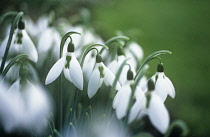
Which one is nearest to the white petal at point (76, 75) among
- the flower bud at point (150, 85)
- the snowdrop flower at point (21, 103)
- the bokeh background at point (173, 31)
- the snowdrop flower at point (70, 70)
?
the snowdrop flower at point (70, 70)

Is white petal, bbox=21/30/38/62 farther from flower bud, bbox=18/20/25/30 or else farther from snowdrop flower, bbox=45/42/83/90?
snowdrop flower, bbox=45/42/83/90

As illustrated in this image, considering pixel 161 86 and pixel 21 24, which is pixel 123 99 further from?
pixel 21 24

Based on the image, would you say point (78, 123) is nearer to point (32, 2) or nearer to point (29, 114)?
point (29, 114)

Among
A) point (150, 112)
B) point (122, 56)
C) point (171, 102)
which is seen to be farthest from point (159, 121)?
point (171, 102)

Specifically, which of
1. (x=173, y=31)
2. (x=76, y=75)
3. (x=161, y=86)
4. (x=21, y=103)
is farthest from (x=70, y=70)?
(x=173, y=31)

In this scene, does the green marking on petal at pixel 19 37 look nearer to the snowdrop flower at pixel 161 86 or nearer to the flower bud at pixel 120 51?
the flower bud at pixel 120 51

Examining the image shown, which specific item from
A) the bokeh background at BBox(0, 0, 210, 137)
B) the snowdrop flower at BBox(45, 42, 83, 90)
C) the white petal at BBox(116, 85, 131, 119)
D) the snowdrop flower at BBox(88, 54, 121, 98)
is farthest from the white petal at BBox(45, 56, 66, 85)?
the bokeh background at BBox(0, 0, 210, 137)
